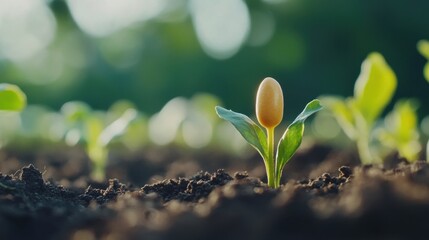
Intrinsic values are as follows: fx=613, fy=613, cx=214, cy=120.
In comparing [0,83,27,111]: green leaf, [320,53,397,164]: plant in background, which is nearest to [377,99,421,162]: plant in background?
[320,53,397,164]: plant in background

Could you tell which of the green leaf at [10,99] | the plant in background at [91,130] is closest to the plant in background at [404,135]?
the plant in background at [91,130]

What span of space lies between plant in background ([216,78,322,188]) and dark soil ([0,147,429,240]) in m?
0.14

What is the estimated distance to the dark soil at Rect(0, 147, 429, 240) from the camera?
1.02 metres

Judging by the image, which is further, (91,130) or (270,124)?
(91,130)

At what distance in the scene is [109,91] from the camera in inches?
496

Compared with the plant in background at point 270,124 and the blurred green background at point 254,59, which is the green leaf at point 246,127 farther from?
the blurred green background at point 254,59

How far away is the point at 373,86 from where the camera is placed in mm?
2574

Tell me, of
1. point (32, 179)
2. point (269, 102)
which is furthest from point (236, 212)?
Result: point (32, 179)

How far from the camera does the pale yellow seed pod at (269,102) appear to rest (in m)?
1.66

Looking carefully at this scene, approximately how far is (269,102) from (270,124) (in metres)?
0.08

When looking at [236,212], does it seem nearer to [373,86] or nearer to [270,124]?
[270,124]

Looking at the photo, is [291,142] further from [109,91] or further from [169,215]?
[109,91]

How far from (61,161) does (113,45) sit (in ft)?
39.3

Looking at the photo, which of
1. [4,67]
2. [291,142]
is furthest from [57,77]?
[291,142]
